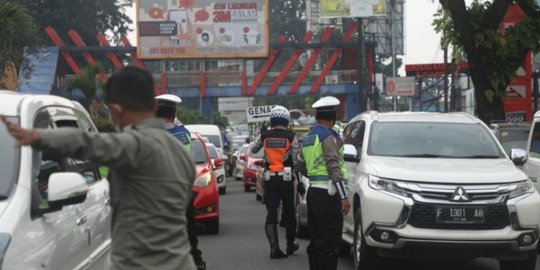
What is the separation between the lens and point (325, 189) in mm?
8359

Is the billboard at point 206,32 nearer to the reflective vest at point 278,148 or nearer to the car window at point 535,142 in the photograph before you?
the car window at point 535,142

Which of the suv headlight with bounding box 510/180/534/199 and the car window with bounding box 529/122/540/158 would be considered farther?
the car window with bounding box 529/122/540/158

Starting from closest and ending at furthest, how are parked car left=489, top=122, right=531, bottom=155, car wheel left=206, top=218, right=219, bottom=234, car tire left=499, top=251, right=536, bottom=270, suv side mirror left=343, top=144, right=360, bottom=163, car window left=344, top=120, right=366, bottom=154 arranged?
car tire left=499, top=251, right=536, bottom=270 < suv side mirror left=343, top=144, right=360, bottom=163 < car window left=344, top=120, right=366, bottom=154 < car wheel left=206, top=218, right=219, bottom=234 < parked car left=489, top=122, right=531, bottom=155

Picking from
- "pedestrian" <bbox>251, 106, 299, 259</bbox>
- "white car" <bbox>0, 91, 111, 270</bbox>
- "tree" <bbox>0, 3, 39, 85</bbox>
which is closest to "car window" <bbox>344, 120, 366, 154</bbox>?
"pedestrian" <bbox>251, 106, 299, 259</bbox>

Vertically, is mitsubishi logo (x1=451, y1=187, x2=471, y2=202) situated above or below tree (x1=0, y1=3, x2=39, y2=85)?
below

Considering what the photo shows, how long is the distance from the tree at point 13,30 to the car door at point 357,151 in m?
7.53

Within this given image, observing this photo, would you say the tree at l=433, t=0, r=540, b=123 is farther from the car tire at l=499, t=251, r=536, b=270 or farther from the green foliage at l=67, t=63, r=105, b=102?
the green foliage at l=67, t=63, r=105, b=102

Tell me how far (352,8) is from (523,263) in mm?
49386

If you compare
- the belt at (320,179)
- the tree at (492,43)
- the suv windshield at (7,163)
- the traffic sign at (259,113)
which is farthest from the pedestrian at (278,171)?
the traffic sign at (259,113)

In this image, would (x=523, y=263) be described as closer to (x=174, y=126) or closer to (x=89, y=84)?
(x=174, y=126)

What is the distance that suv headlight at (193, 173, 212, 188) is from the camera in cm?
1376

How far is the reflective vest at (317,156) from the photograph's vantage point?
841 cm

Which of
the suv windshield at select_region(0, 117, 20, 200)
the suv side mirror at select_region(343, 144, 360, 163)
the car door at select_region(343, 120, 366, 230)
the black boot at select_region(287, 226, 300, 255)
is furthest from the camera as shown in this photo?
the black boot at select_region(287, 226, 300, 255)

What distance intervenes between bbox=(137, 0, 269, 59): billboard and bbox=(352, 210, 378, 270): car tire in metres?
40.1
